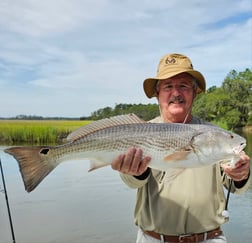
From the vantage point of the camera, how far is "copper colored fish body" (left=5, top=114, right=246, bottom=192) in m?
2.67

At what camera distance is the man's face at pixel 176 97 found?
10.1ft

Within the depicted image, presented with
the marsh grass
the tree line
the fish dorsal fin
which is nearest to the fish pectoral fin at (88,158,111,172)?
the fish dorsal fin

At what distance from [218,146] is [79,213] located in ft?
27.9

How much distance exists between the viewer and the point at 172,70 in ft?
10.3

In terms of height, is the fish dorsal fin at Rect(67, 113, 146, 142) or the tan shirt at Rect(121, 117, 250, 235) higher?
the fish dorsal fin at Rect(67, 113, 146, 142)

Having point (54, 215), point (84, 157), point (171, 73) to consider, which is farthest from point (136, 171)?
point (54, 215)

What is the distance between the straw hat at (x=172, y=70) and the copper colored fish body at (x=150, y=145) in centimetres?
58

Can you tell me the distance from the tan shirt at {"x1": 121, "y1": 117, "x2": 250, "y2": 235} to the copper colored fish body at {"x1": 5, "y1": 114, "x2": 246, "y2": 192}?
255mm

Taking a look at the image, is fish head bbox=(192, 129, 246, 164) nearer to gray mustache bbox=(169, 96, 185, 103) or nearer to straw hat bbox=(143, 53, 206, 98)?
gray mustache bbox=(169, 96, 185, 103)

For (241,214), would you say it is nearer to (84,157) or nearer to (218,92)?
(84,157)

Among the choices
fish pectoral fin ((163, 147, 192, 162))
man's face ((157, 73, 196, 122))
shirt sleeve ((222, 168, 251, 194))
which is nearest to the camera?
fish pectoral fin ((163, 147, 192, 162))

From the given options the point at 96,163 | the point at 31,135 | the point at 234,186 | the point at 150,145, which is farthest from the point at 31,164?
the point at 31,135

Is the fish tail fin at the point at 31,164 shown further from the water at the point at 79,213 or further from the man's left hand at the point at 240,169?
the water at the point at 79,213

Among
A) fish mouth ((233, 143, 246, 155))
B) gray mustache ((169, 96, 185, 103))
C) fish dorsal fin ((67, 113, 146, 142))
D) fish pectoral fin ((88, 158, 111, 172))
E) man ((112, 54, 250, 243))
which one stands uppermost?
gray mustache ((169, 96, 185, 103))
